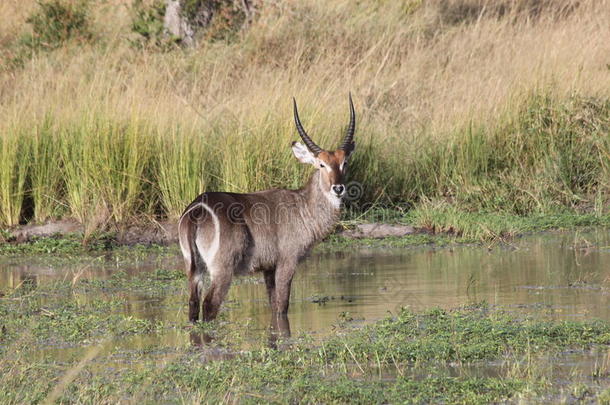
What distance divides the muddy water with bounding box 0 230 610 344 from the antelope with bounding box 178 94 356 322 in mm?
282

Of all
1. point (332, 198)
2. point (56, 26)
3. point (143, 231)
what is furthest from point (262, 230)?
point (56, 26)

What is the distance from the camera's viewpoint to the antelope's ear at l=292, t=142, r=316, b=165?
8.00 meters

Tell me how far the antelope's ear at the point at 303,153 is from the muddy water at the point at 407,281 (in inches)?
40.3

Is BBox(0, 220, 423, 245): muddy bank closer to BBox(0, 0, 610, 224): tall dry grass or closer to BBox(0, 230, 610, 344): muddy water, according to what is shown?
BBox(0, 0, 610, 224): tall dry grass

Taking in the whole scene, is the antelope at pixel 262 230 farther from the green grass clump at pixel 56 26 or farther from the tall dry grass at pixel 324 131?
the green grass clump at pixel 56 26

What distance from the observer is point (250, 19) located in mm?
18266

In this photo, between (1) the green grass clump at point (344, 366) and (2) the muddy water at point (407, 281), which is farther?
(2) the muddy water at point (407, 281)

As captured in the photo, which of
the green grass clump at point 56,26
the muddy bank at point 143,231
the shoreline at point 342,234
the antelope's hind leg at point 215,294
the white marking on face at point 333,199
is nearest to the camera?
the antelope's hind leg at point 215,294

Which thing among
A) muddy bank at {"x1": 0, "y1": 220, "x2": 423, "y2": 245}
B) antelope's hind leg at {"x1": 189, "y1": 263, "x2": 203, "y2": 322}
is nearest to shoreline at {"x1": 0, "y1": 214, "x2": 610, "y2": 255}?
muddy bank at {"x1": 0, "y1": 220, "x2": 423, "y2": 245}

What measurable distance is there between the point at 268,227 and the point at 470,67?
899cm

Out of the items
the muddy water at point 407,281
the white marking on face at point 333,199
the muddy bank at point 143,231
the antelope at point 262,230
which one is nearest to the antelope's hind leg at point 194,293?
the antelope at point 262,230

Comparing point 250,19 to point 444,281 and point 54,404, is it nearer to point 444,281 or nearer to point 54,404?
point 444,281

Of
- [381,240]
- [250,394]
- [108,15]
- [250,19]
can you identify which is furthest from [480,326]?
[108,15]

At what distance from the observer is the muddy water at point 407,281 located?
7152mm
